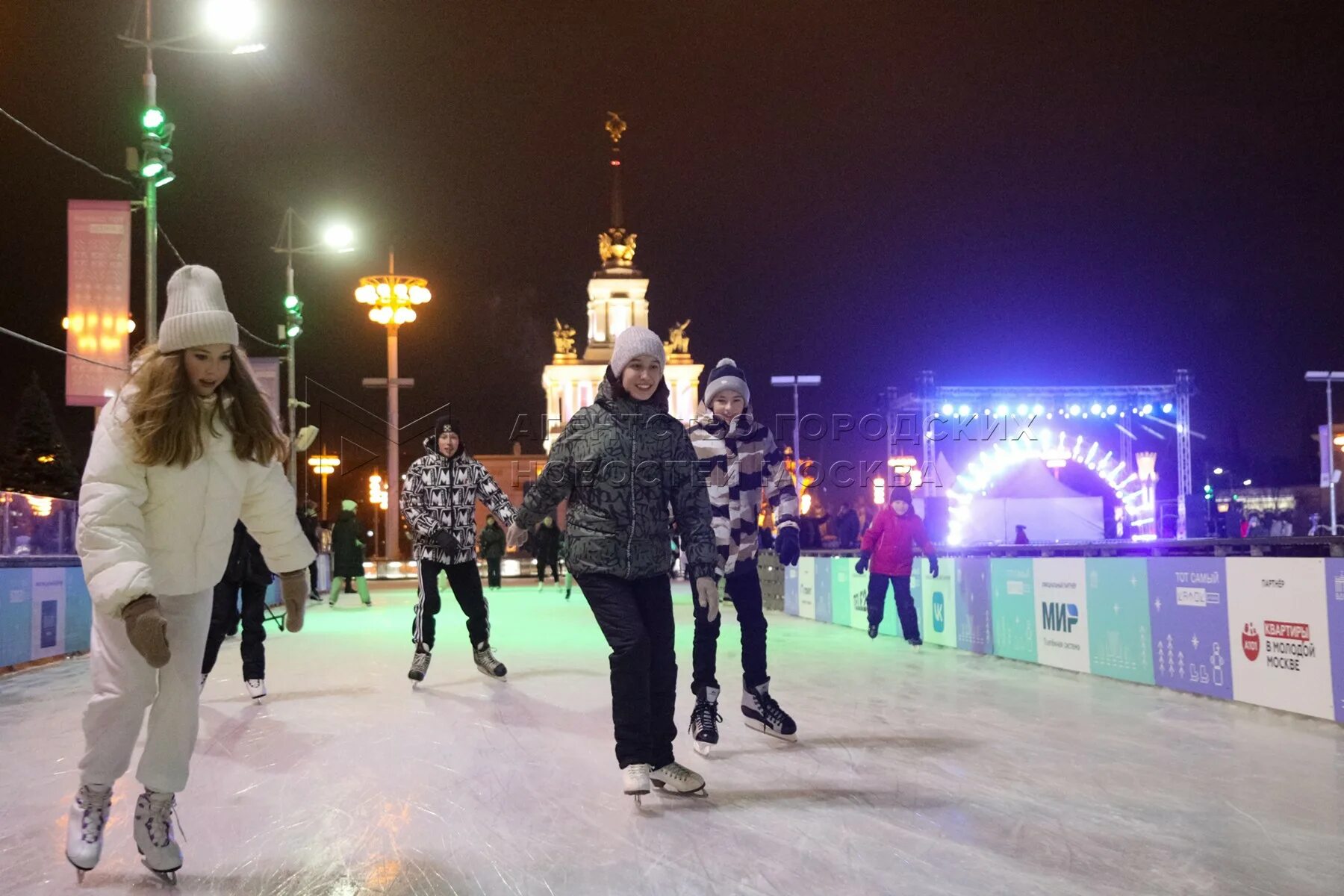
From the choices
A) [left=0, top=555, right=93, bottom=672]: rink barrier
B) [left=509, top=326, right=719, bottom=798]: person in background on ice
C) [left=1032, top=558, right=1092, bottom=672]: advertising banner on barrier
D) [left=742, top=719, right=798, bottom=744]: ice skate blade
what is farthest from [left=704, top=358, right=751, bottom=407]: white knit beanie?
[left=0, top=555, right=93, bottom=672]: rink barrier

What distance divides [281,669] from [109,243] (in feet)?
15.5

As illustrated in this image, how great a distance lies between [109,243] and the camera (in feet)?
36.8

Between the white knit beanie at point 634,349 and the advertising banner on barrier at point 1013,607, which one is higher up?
the white knit beanie at point 634,349

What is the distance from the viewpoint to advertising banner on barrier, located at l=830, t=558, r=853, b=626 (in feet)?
47.9

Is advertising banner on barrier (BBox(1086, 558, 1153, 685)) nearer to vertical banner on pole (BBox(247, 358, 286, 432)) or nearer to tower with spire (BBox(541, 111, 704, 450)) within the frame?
vertical banner on pole (BBox(247, 358, 286, 432))

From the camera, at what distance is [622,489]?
14.9ft

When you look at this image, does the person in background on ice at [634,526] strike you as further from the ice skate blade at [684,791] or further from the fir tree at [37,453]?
→ the fir tree at [37,453]

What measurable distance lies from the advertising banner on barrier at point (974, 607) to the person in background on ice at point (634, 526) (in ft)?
21.6

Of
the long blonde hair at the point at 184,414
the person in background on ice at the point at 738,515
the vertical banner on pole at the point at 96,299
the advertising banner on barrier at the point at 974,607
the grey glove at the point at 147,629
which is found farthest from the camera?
the vertical banner on pole at the point at 96,299

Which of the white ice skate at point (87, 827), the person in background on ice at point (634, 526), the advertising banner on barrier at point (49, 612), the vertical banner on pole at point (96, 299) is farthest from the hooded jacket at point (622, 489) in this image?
the advertising banner on barrier at point (49, 612)

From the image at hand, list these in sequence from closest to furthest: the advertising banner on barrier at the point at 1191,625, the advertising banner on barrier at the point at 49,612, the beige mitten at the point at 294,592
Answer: the beige mitten at the point at 294,592 → the advertising banner on barrier at the point at 1191,625 → the advertising banner on barrier at the point at 49,612

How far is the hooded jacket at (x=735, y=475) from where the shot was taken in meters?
5.78

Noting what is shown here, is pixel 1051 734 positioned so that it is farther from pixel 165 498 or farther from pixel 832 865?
pixel 165 498

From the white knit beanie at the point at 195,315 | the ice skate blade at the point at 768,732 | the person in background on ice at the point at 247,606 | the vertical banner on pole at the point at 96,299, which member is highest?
the vertical banner on pole at the point at 96,299
